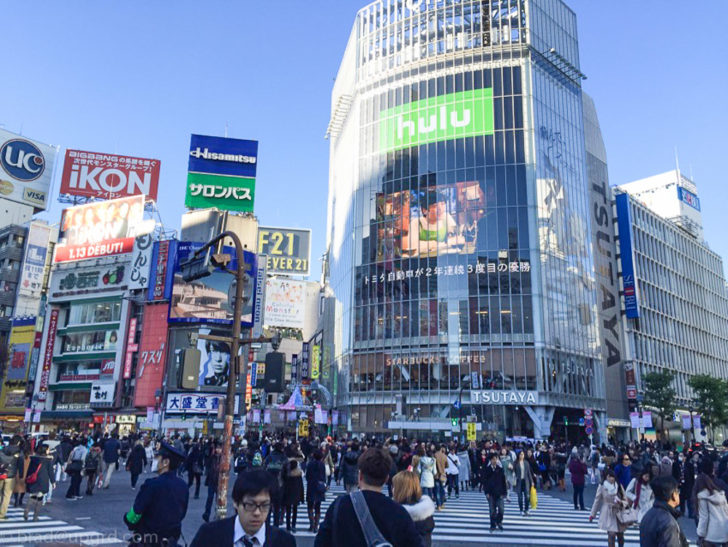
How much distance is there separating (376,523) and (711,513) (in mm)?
6866

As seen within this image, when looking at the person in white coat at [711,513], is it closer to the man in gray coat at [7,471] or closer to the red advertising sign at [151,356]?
the man in gray coat at [7,471]

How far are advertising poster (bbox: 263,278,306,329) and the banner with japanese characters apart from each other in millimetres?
31617

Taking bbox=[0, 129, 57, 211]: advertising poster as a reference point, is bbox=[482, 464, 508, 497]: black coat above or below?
below

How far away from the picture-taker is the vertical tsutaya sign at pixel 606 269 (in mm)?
64812

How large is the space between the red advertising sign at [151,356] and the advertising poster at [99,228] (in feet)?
29.5

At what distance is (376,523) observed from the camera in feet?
12.0

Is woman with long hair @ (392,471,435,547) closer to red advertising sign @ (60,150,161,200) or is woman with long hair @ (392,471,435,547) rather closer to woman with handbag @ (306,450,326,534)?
woman with handbag @ (306,450,326,534)

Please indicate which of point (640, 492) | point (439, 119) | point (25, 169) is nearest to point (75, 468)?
point (640, 492)

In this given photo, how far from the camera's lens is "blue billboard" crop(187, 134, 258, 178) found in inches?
2864

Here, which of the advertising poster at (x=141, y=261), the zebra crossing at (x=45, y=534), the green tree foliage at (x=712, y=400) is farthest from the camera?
the advertising poster at (x=141, y=261)

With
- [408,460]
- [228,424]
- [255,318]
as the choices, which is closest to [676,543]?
[228,424]

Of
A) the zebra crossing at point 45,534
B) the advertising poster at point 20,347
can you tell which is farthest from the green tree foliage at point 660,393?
the advertising poster at point 20,347

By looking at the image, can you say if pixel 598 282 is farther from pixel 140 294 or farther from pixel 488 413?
pixel 140 294

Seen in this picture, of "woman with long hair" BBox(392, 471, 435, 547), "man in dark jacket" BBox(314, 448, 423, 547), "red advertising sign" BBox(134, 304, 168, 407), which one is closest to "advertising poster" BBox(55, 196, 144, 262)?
"red advertising sign" BBox(134, 304, 168, 407)
